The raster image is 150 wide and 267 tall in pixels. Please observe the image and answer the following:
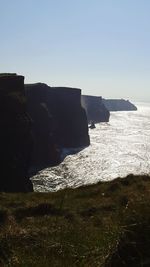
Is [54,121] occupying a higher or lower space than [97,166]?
lower

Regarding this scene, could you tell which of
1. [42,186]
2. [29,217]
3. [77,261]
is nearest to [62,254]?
[77,261]

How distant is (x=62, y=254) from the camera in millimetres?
4648

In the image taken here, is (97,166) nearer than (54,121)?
Yes

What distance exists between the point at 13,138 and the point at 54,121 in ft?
203

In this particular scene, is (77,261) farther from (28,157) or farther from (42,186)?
(28,157)

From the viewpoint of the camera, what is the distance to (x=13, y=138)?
6931cm

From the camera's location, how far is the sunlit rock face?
64375 millimetres

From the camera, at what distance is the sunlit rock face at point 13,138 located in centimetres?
6438

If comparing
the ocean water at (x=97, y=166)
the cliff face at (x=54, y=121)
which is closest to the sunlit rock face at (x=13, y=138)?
the ocean water at (x=97, y=166)

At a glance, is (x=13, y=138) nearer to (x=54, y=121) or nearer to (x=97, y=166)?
(x=97, y=166)

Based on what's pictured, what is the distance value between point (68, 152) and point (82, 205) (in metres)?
101

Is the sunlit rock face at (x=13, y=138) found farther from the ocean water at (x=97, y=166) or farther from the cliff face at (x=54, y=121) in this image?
the cliff face at (x=54, y=121)

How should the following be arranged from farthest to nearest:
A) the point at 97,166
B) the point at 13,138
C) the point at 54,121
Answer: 1. the point at 54,121
2. the point at 97,166
3. the point at 13,138

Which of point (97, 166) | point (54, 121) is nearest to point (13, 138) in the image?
point (97, 166)
